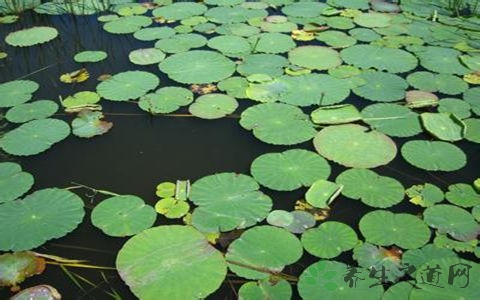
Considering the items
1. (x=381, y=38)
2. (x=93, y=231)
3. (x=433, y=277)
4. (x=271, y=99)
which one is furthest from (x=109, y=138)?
(x=381, y=38)

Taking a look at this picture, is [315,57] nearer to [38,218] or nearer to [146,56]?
[146,56]

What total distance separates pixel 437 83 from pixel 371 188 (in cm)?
139

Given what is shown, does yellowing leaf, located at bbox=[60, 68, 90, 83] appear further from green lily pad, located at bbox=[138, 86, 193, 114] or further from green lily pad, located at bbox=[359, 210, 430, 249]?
green lily pad, located at bbox=[359, 210, 430, 249]

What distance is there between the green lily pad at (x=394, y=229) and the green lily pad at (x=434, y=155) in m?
0.52

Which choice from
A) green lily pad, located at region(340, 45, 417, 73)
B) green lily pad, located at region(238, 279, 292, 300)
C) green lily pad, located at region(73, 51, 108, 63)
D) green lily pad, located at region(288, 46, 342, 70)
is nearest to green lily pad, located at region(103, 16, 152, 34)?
green lily pad, located at region(73, 51, 108, 63)

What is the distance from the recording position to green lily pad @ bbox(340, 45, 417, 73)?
3990 millimetres

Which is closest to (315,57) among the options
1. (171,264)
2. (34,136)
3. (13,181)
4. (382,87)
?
(382,87)

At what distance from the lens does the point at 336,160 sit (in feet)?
10.0

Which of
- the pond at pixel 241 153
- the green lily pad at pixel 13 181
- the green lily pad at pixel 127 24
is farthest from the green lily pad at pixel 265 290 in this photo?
the green lily pad at pixel 127 24

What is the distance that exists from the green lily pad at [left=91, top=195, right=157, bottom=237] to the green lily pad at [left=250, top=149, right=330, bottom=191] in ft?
2.22

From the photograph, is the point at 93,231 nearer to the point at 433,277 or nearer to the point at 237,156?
the point at 237,156

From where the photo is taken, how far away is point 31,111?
3508mm

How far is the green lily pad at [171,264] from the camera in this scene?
2299mm

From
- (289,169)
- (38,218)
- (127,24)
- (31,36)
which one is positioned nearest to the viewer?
(38,218)
